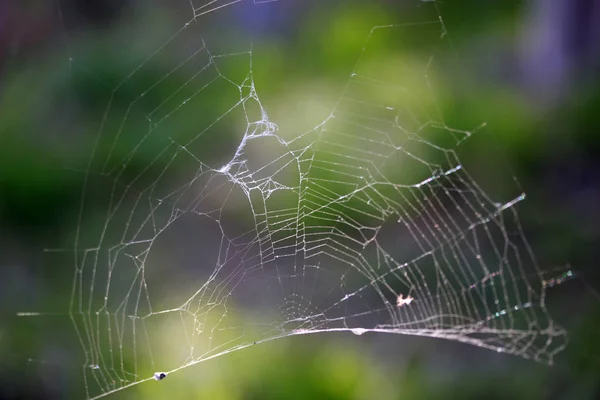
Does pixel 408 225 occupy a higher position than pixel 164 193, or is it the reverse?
pixel 164 193

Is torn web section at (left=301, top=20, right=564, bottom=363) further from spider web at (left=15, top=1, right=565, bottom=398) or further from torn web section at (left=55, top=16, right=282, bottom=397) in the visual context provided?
torn web section at (left=55, top=16, right=282, bottom=397)

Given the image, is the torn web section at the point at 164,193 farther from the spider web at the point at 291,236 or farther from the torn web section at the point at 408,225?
A: the torn web section at the point at 408,225

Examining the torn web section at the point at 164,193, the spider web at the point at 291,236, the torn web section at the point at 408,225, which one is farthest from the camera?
the torn web section at the point at 164,193

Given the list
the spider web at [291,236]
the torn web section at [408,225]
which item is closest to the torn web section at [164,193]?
the spider web at [291,236]

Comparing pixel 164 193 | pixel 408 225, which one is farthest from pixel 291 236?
pixel 164 193

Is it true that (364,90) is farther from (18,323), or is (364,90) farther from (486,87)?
(18,323)

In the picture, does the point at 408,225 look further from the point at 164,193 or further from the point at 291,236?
the point at 164,193

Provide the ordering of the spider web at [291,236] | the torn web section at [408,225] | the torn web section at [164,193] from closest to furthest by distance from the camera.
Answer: the spider web at [291,236] → the torn web section at [408,225] → the torn web section at [164,193]

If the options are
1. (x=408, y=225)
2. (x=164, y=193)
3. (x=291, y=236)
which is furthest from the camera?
(x=164, y=193)
